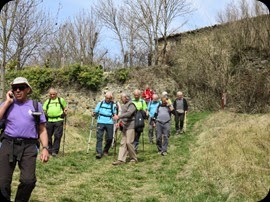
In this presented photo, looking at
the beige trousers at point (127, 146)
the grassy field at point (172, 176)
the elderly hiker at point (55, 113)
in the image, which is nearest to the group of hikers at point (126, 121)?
the beige trousers at point (127, 146)

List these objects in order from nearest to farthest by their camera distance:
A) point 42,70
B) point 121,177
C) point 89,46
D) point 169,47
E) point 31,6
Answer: point 121,177
point 31,6
point 42,70
point 169,47
point 89,46

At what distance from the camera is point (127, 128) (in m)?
→ 10.8

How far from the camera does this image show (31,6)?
40.9 ft

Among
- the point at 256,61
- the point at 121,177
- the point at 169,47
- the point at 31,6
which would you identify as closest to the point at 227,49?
the point at 256,61

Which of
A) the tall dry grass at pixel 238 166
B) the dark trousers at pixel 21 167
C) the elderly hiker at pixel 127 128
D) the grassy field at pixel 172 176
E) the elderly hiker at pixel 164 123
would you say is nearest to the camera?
the dark trousers at pixel 21 167

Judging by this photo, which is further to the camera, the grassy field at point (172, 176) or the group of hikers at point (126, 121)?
the group of hikers at point (126, 121)

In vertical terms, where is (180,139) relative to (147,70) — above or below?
below

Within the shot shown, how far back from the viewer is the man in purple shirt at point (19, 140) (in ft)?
16.8

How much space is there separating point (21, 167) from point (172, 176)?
4339 mm

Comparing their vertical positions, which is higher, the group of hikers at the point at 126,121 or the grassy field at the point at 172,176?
the group of hikers at the point at 126,121

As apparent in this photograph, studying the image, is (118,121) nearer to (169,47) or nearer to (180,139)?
(180,139)

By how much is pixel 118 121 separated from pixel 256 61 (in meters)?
15.2

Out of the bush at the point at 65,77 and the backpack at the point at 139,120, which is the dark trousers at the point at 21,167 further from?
the bush at the point at 65,77

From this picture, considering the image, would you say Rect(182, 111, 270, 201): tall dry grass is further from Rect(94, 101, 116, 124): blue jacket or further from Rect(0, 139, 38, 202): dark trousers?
Rect(0, 139, 38, 202): dark trousers
